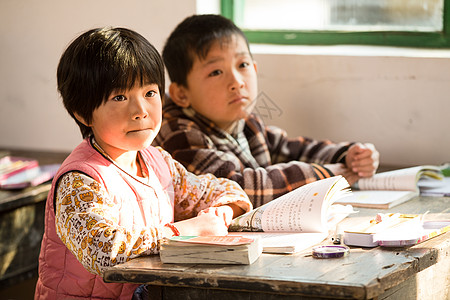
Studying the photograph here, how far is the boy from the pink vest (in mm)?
383

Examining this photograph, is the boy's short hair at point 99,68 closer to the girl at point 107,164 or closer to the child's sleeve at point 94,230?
the girl at point 107,164

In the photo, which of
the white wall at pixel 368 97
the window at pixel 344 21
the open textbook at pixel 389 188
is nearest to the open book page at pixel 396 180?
the open textbook at pixel 389 188

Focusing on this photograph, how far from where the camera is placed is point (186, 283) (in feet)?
4.46

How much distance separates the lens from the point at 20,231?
8.07 ft

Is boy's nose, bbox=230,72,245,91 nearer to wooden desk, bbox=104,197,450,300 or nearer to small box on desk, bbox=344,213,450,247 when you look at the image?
small box on desk, bbox=344,213,450,247

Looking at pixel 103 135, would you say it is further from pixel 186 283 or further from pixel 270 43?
pixel 270 43

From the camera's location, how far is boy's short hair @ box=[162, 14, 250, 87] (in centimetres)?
215

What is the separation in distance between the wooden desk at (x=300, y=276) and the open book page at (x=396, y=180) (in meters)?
0.54

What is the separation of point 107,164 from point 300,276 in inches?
20.9

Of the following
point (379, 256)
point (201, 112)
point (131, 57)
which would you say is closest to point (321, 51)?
point (201, 112)

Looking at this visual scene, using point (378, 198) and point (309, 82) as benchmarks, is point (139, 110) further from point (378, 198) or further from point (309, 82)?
point (309, 82)

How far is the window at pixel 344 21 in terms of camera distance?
8.01 feet

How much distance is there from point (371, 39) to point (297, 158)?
18.6 inches

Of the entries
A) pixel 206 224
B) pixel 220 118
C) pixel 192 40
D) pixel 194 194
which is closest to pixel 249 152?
pixel 220 118
